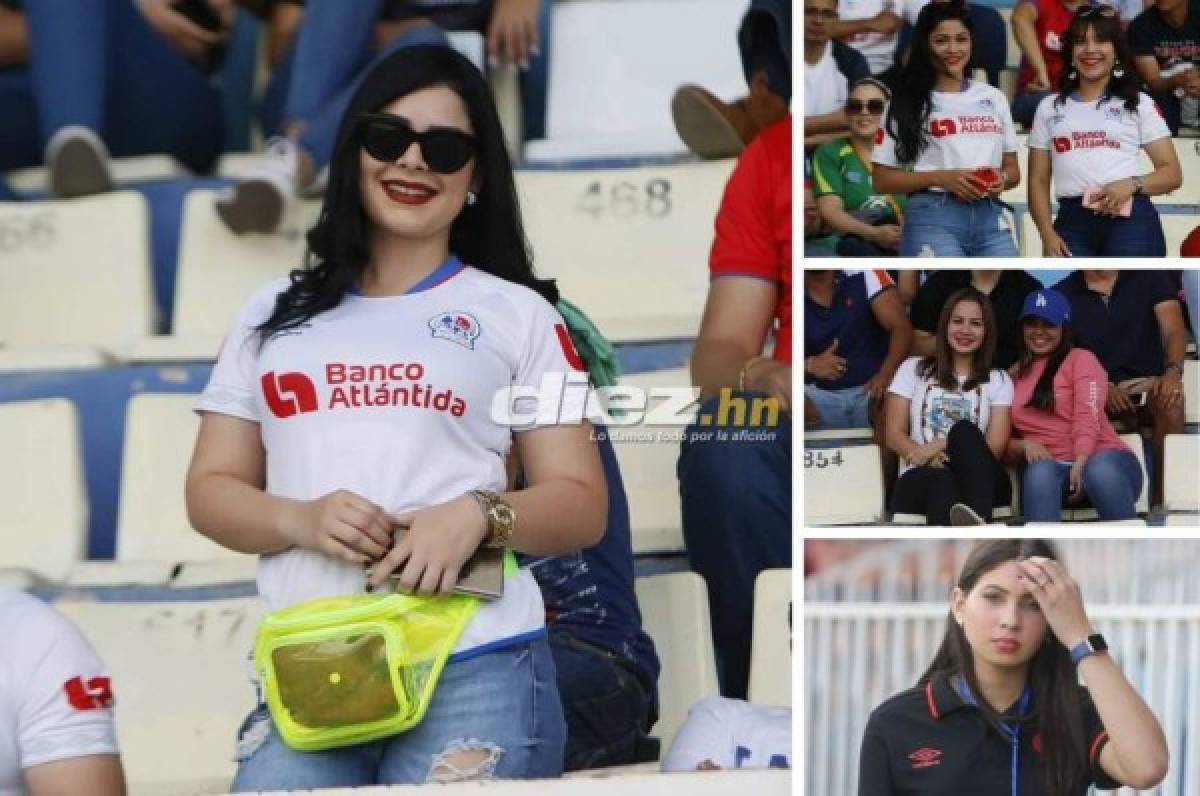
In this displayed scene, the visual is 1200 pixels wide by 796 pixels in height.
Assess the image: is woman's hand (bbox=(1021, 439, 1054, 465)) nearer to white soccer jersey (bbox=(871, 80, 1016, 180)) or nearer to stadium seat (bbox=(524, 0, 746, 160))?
white soccer jersey (bbox=(871, 80, 1016, 180))

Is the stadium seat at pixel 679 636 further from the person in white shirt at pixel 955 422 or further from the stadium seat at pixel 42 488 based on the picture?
the stadium seat at pixel 42 488

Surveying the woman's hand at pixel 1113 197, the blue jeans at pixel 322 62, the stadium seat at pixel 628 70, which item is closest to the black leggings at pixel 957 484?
the woman's hand at pixel 1113 197

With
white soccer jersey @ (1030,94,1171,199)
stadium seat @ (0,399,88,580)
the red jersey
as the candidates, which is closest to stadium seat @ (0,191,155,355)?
stadium seat @ (0,399,88,580)

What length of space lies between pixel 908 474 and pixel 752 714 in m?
0.54

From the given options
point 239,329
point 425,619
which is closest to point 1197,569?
point 425,619

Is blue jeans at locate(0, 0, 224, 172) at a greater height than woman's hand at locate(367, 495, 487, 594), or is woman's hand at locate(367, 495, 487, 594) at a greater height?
blue jeans at locate(0, 0, 224, 172)

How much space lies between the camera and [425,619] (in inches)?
122

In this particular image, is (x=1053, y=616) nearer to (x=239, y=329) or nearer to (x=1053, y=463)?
(x=1053, y=463)

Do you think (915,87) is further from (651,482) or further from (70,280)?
(70,280)

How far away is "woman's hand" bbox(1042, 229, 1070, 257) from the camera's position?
12.7 ft

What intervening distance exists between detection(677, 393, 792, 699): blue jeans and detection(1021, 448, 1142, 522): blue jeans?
454 millimetres

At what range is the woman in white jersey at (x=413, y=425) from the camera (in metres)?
3.11

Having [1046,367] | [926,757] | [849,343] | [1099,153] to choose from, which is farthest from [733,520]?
[1099,153]

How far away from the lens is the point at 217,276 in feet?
12.5
